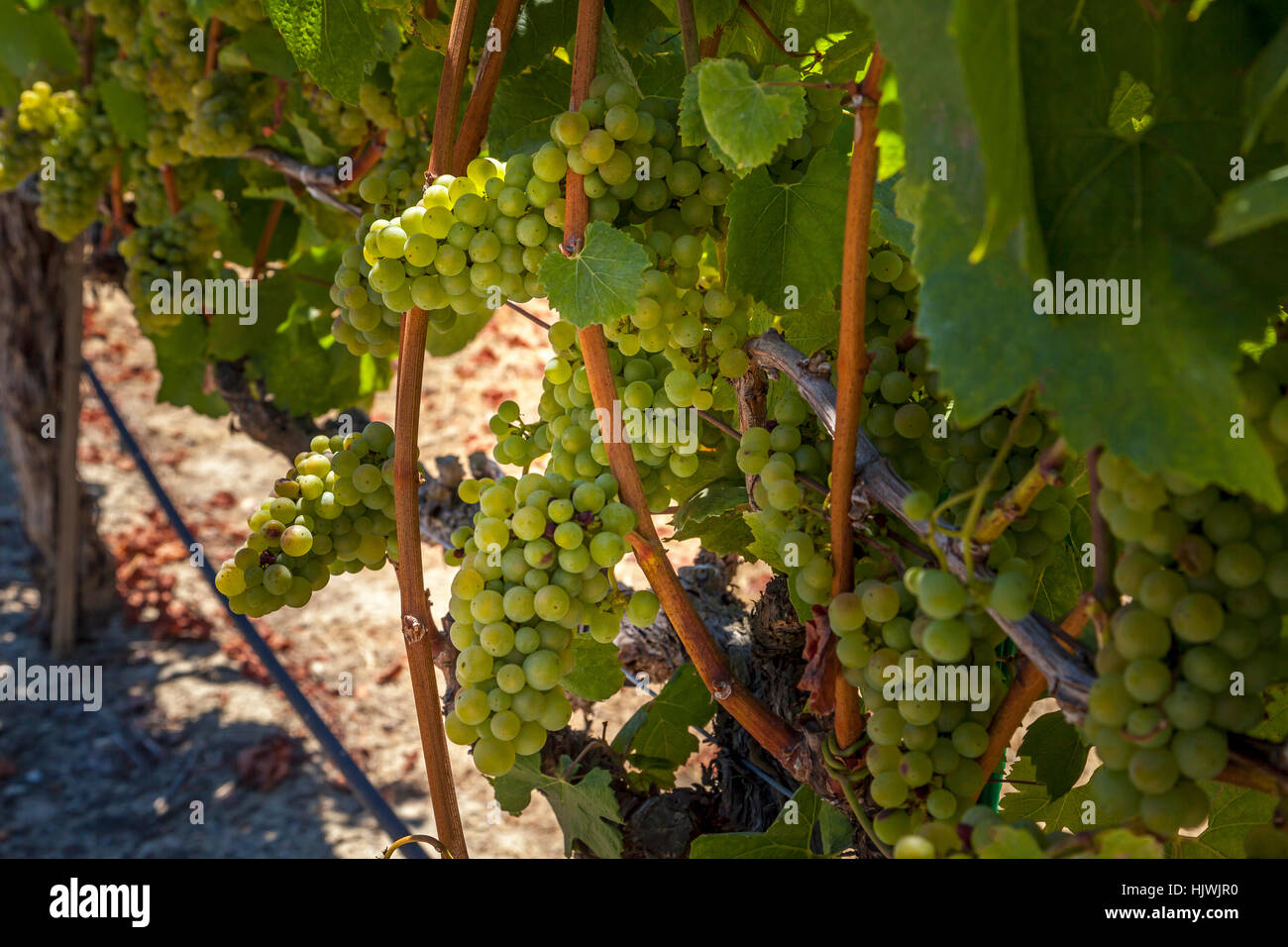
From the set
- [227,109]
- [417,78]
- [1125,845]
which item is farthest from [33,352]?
[1125,845]

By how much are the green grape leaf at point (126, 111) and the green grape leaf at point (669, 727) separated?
1.67m

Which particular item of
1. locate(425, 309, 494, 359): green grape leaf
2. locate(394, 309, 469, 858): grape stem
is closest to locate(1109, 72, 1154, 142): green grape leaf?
locate(394, 309, 469, 858): grape stem

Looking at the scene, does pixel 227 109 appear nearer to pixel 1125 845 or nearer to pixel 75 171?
pixel 75 171

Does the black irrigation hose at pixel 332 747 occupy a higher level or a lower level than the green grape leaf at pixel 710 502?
lower

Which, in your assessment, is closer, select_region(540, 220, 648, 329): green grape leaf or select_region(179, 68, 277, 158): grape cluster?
select_region(540, 220, 648, 329): green grape leaf

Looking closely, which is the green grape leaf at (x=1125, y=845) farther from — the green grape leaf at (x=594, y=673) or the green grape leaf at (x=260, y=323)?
the green grape leaf at (x=260, y=323)

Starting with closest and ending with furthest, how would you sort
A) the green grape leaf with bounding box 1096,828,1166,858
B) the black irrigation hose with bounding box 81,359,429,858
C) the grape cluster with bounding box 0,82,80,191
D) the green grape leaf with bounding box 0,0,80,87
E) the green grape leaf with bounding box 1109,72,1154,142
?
1. the green grape leaf with bounding box 1096,828,1166,858
2. the green grape leaf with bounding box 1109,72,1154,142
3. the black irrigation hose with bounding box 81,359,429,858
4. the green grape leaf with bounding box 0,0,80,87
5. the grape cluster with bounding box 0,82,80,191

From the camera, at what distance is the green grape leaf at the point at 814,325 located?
978 millimetres

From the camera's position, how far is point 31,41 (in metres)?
2.09

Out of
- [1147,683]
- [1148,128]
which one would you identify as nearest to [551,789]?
[1147,683]

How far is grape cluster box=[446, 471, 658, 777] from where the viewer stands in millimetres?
751

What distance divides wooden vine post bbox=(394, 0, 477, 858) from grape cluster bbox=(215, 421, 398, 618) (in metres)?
0.05

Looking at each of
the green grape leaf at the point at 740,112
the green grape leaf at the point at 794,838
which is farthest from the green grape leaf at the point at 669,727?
the green grape leaf at the point at 740,112

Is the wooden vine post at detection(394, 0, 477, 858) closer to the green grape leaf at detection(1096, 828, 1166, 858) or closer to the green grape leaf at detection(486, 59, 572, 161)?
the green grape leaf at detection(486, 59, 572, 161)
